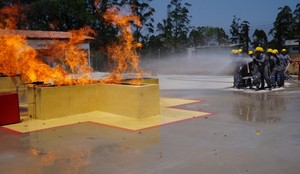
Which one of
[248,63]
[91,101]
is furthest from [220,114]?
[248,63]

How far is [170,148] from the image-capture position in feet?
21.2

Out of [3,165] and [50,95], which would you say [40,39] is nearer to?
[50,95]

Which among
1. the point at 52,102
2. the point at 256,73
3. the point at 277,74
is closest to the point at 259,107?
the point at 256,73

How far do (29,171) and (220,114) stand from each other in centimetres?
591

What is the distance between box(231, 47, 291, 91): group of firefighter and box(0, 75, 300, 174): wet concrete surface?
6.03 metres

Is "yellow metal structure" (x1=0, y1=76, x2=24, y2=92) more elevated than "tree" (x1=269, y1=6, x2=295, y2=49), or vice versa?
"tree" (x1=269, y1=6, x2=295, y2=49)

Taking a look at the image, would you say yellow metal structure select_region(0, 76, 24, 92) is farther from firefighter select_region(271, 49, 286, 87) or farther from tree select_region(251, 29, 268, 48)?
tree select_region(251, 29, 268, 48)

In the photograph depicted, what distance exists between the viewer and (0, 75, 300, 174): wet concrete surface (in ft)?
17.8

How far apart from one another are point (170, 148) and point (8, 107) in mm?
4652

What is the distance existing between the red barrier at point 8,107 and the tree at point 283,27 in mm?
45865

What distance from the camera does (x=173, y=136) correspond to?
24.2ft

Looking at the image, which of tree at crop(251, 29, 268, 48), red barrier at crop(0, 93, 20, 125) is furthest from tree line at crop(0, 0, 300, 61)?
red barrier at crop(0, 93, 20, 125)

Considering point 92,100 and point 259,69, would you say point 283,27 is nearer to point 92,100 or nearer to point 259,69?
point 259,69

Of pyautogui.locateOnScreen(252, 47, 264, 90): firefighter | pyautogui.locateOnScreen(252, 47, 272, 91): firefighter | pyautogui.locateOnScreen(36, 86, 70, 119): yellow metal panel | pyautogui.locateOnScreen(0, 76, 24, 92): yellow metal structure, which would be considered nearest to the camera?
pyautogui.locateOnScreen(36, 86, 70, 119): yellow metal panel
